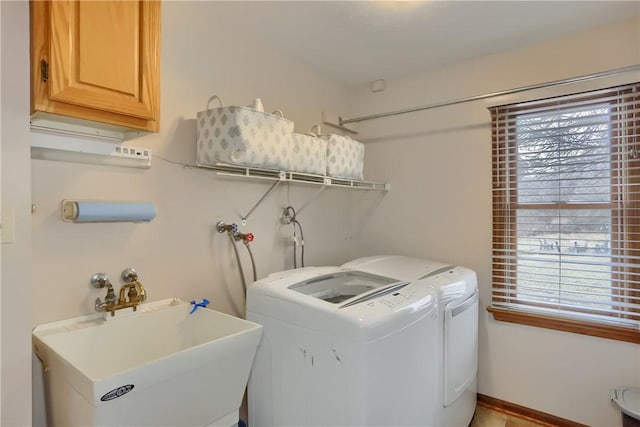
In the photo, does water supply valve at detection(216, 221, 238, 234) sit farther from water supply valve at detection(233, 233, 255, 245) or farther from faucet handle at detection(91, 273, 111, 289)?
faucet handle at detection(91, 273, 111, 289)

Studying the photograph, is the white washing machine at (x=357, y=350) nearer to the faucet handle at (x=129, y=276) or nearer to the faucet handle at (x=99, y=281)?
the faucet handle at (x=129, y=276)

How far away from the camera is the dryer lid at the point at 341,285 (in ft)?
5.87

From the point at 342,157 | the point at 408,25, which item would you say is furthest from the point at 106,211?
the point at 408,25

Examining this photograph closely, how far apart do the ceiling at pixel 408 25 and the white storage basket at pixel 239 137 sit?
64 centimetres

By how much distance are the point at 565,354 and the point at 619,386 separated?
0.93 ft

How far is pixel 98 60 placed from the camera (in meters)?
1.15

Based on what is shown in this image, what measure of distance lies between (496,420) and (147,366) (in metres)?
2.24

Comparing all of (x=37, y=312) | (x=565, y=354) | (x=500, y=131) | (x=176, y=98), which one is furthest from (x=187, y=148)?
(x=565, y=354)

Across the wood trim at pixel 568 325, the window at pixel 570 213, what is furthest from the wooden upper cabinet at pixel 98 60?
the wood trim at pixel 568 325

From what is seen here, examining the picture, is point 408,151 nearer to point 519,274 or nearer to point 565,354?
point 519,274

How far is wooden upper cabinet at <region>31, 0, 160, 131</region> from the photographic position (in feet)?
3.52

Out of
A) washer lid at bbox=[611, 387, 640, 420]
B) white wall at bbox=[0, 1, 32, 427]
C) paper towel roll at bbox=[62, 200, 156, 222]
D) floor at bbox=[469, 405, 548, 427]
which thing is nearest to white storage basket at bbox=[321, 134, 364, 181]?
paper towel roll at bbox=[62, 200, 156, 222]

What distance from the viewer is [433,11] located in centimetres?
190

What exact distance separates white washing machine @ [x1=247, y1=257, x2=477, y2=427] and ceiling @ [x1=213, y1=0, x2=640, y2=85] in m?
1.42
